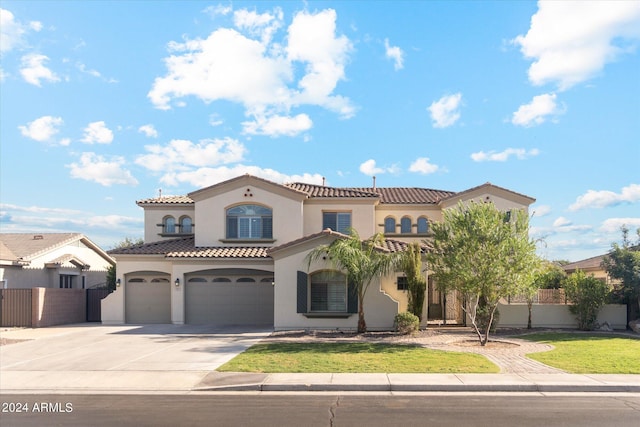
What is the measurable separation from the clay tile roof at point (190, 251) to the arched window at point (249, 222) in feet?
2.61

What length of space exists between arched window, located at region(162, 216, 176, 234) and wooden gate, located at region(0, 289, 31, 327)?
7.67 m

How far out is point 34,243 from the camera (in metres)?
32.2

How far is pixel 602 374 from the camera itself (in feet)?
43.4

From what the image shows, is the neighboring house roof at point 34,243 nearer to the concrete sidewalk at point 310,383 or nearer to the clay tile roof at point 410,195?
the concrete sidewalk at point 310,383

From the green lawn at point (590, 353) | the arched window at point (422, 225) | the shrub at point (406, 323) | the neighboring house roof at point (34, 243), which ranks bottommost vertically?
the green lawn at point (590, 353)

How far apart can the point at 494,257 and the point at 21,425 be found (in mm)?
14619

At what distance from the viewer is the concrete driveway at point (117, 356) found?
1278cm

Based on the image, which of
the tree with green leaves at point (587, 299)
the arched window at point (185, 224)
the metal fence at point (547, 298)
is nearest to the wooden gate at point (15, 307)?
the arched window at point (185, 224)

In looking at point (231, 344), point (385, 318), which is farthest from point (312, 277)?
point (231, 344)

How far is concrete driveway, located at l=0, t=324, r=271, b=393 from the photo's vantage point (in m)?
12.8

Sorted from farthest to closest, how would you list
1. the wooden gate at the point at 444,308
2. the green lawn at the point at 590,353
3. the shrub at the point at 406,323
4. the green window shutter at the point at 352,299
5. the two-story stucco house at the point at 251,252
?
the wooden gate at the point at 444,308, the two-story stucco house at the point at 251,252, the green window shutter at the point at 352,299, the shrub at the point at 406,323, the green lawn at the point at 590,353

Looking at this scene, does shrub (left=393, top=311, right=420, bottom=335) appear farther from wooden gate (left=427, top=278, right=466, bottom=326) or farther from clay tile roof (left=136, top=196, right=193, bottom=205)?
clay tile roof (left=136, top=196, right=193, bottom=205)

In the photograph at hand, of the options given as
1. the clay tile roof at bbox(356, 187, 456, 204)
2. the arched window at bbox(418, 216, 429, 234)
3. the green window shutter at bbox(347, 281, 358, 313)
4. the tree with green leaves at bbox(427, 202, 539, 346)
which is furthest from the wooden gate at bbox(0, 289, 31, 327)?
the arched window at bbox(418, 216, 429, 234)

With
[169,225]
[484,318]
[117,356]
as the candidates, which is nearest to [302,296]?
[484,318]
